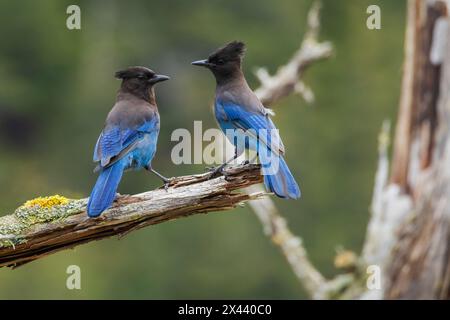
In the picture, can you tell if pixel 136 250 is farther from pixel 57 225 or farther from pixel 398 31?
pixel 57 225

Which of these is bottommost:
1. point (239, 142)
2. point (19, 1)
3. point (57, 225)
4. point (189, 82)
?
point (57, 225)

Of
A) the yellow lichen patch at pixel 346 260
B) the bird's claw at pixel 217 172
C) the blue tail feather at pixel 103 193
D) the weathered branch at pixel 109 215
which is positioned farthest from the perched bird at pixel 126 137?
the yellow lichen patch at pixel 346 260

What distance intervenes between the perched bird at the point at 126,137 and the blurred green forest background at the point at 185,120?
10487 mm

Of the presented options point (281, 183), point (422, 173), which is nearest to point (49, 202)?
point (281, 183)

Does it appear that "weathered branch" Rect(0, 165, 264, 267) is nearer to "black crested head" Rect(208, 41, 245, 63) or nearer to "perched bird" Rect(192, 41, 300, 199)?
"perched bird" Rect(192, 41, 300, 199)

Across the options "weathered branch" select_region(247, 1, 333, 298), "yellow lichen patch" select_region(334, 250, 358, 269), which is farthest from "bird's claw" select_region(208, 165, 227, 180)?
"yellow lichen patch" select_region(334, 250, 358, 269)

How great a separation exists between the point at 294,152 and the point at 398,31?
283 cm

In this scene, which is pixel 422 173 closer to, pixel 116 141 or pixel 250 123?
pixel 250 123

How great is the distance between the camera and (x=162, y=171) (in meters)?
21.1

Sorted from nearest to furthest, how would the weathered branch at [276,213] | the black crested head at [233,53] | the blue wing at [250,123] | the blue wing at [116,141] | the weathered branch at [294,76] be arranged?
the blue wing at [116,141] → the blue wing at [250,123] → the black crested head at [233,53] → the weathered branch at [276,213] → the weathered branch at [294,76]

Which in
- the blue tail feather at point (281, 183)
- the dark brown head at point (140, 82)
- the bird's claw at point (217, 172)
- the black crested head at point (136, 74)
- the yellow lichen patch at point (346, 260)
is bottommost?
the yellow lichen patch at point (346, 260)

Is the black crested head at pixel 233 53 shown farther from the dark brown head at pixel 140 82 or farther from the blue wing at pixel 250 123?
the dark brown head at pixel 140 82

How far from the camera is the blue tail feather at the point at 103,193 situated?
7648mm
